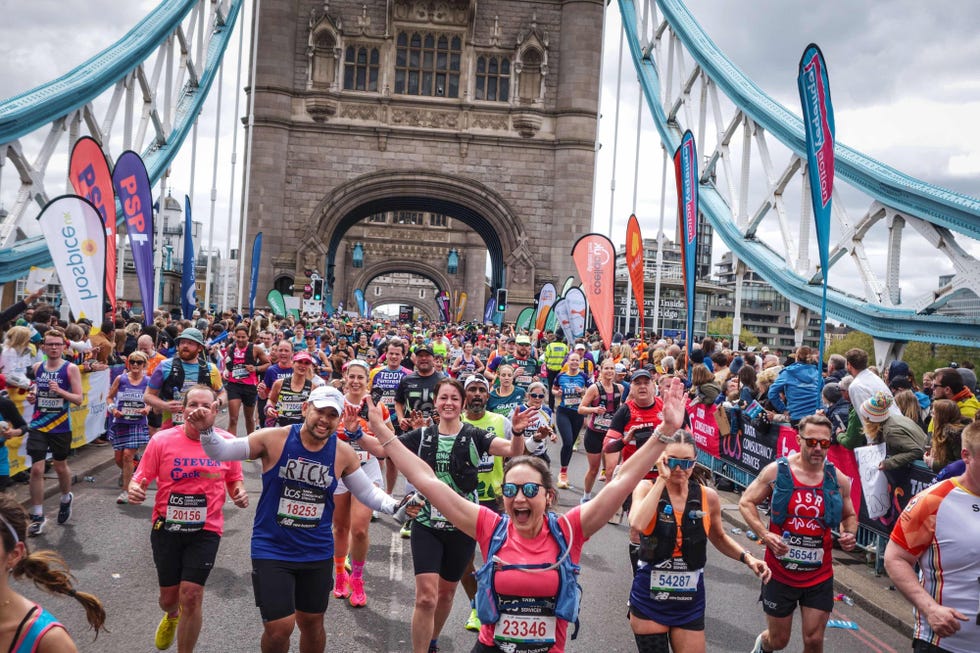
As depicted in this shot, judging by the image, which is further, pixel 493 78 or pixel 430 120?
pixel 493 78

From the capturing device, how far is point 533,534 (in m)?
3.79

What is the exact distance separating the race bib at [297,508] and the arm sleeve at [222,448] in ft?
1.06

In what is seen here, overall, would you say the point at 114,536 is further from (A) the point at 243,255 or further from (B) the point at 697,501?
(A) the point at 243,255

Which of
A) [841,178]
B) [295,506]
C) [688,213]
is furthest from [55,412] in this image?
[841,178]

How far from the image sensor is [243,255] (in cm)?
3728

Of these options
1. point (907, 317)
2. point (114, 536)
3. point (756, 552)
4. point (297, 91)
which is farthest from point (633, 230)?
point (297, 91)

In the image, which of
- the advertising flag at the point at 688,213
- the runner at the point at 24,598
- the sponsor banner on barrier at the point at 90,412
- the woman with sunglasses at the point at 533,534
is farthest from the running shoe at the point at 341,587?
the advertising flag at the point at 688,213

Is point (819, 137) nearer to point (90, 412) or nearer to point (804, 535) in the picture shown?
point (804, 535)

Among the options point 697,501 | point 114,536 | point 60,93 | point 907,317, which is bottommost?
point 114,536

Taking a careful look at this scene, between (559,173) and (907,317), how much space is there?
85.0 feet

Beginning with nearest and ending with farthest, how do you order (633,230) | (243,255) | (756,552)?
(756,552) < (633,230) < (243,255)

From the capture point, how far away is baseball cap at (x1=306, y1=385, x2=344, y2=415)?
4.86 metres

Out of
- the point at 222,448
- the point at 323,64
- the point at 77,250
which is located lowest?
the point at 222,448

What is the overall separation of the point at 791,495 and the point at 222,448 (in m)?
3.55
